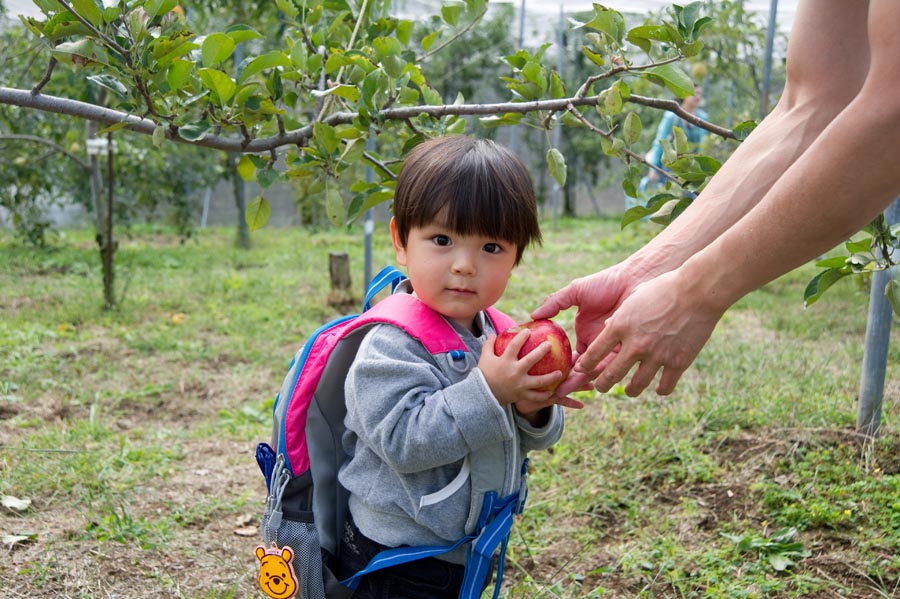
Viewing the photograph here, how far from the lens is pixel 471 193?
4.80 feet

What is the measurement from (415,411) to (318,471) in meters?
0.27

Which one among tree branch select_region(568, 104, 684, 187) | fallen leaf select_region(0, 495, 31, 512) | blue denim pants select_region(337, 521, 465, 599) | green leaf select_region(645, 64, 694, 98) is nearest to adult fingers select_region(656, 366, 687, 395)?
blue denim pants select_region(337, 521, 465, 599)

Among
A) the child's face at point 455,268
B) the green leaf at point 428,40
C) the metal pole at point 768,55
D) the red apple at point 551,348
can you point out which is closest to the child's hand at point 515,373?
the red apple at point 551,348

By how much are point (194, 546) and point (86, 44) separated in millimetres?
1316

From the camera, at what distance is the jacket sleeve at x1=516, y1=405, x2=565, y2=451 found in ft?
5.05

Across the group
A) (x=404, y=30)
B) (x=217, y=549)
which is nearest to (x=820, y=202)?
(x=404, y=30)

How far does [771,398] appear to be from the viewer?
3006mm

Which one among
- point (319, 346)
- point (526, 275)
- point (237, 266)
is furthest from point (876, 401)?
point (237, 266)

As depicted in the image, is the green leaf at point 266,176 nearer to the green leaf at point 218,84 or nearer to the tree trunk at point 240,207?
the green leaf at point 218,84

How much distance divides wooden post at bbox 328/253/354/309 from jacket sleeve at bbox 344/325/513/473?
394 cm

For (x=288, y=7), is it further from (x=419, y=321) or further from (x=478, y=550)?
(x=478, y=550)

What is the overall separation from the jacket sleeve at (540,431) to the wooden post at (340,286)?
153 inches

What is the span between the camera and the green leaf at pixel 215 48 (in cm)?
→ 172

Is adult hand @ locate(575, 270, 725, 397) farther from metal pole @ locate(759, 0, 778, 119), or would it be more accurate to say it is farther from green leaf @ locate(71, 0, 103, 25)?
metal pole @ locate(759, 0, 778, 119)
